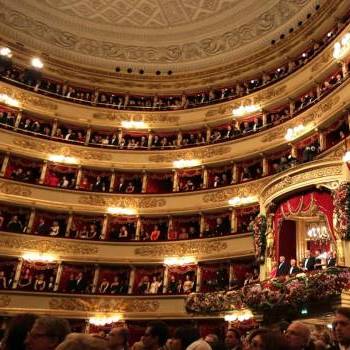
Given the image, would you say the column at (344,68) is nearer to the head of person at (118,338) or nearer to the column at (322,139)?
the column at (322,139)

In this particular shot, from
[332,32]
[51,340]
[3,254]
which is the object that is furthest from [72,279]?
[51,340]

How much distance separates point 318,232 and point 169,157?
10.3m

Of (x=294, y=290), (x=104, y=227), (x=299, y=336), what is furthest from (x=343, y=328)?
(x=104, y=227)

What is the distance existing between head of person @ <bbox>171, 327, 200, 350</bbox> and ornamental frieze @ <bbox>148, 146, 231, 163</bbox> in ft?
59.0

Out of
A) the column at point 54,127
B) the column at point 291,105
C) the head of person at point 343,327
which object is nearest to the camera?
the head of person at point 343,327

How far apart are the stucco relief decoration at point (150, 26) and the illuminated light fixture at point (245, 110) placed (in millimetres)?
4497

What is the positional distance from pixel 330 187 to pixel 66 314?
1247cm

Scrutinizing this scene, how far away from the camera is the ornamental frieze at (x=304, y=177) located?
1407cm

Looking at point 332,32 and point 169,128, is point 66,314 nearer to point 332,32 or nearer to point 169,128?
point 169,128

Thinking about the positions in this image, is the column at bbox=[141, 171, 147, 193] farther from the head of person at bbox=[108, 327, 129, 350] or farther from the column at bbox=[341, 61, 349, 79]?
the head of person at bbox=[108, 327, 129, 350]

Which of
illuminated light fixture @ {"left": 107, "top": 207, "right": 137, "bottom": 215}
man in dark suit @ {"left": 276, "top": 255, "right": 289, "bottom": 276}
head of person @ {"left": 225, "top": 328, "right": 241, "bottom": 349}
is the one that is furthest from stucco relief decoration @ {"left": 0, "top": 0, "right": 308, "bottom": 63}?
head of person @ {"left": 225, "top": 328, "right": 241, "bottom": 349}

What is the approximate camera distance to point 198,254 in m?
20.3

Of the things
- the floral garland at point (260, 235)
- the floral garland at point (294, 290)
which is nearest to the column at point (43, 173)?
the floral garland at point (260, 235)

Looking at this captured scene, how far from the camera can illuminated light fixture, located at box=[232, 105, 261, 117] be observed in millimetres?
22766
